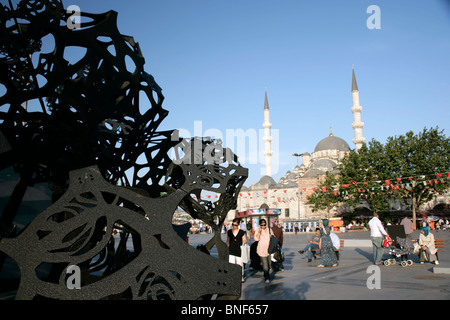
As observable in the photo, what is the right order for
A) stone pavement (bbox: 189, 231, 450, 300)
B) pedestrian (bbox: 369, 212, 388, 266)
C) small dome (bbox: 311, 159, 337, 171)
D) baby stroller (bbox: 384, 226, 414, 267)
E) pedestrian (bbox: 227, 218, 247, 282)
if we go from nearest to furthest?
1. stone pavement (bbox: 189, 231, 450, 300)
2. pedestrian (bbox: 227, 218, 247, 282)
3. pedestrian (bbox: 369, 212, 388, 266)
4. baby stroller (bbox: 384, 226, 414, 267)
5. small dome (bbox: 311, 159, 337, 171)

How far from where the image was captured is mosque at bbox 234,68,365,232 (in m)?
62.0

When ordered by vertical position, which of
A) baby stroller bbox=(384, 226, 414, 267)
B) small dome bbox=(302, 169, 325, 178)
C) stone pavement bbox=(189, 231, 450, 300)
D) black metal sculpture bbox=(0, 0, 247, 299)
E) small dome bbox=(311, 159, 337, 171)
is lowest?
stone pavement bbox=(189, 231, 450, 300)

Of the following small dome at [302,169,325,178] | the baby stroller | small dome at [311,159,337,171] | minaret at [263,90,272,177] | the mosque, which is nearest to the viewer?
the baby stroller

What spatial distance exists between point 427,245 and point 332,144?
6980 centimetres

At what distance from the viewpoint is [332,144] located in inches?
3155

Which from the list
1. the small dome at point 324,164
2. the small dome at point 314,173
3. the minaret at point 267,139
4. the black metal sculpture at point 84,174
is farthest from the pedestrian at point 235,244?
the small dome at point 324,164

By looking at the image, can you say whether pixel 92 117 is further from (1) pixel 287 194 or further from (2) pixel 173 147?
(1) pixel 287 194

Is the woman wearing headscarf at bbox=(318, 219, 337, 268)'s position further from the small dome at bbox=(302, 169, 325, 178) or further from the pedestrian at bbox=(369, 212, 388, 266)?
the small dome at bbox=(302, 169, 325, 178)

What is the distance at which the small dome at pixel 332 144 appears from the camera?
262 feet

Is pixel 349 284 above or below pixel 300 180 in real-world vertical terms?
below

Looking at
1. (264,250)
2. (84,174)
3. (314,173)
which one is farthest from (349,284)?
(314,173)

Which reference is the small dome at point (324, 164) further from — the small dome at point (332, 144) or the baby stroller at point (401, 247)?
the baby stroller at point (401, 247)

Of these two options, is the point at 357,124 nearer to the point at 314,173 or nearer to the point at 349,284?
the point at 314,173

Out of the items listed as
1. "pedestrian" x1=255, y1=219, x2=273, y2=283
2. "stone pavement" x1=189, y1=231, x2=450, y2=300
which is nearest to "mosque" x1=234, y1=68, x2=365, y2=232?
"stone pavement" x1=189, y1=231, x2=450, y2=300
